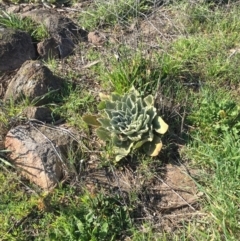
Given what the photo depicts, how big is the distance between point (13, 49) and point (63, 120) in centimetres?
83

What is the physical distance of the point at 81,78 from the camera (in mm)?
3346

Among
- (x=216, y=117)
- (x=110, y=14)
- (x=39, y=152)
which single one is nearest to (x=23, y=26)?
(x=110, y=14)

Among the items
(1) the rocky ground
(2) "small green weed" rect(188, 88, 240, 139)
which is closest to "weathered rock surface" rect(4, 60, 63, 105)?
(1) the rocky ground

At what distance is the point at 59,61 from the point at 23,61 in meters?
0.31

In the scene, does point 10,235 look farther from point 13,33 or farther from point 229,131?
point 13,33

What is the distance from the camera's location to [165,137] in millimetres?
2809

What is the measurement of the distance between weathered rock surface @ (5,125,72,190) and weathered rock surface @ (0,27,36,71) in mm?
759

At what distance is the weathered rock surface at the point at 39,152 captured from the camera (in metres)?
2.61

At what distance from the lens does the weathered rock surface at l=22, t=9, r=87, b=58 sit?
11.9 feet

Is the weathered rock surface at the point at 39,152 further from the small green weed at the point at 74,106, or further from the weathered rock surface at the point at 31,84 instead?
the weathered rock surface at the point at 31,84

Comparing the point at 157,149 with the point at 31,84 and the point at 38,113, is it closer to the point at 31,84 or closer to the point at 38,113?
the point at 38,113

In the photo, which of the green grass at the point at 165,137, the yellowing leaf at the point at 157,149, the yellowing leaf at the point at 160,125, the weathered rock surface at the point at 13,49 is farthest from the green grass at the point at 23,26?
the yellowing leaf at the point at 157,149

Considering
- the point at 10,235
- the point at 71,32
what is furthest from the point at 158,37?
the point at 10,235

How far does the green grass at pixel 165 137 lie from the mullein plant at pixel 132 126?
11 cm
